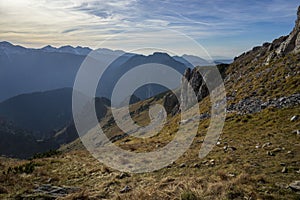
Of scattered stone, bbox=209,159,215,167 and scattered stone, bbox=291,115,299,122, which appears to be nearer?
scattered stone, bbox=209,159,215,167

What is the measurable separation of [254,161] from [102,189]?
382 inches

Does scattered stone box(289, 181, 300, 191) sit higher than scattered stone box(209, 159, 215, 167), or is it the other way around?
scattered stone box(289, 181, 300, 191)

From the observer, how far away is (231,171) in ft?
51.7

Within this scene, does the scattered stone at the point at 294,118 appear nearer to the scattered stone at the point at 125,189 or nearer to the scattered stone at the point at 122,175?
the scattered stone at the point at 122,175

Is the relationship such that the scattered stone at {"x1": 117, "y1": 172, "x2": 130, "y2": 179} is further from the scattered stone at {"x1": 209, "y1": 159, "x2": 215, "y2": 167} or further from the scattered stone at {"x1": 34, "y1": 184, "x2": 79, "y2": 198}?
the scattered stone at {"x1": 209, "y1": 159, "x2": 215, "y2": 167}

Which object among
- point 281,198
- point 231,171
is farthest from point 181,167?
point 281,198

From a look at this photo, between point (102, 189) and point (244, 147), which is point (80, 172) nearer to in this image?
point (102, 189)

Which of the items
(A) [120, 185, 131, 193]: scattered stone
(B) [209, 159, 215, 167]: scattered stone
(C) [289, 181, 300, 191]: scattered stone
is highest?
(C) [289, 181, 300, 191]: scattered stone

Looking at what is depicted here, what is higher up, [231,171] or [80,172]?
[231,171]

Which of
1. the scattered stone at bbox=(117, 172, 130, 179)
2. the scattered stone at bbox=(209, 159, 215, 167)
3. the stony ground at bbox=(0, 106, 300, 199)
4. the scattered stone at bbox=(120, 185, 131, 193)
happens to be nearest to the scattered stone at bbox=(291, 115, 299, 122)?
the stony ground at bbox=(0, 106, 300, 199)

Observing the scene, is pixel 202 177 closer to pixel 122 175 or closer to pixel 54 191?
pixel 122 175

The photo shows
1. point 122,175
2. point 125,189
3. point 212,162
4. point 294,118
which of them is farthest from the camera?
point 294,118

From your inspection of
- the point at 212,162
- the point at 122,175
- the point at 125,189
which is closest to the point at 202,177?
the point at 125,189

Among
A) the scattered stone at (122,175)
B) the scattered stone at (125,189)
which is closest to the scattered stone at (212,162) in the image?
the scattered stone at (122,175)
